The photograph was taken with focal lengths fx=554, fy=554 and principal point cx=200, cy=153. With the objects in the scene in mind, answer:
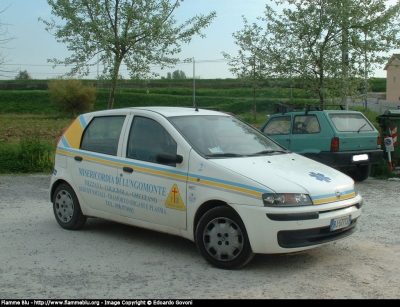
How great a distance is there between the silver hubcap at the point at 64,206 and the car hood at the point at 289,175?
8.58 feet

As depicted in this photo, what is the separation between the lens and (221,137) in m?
6.62

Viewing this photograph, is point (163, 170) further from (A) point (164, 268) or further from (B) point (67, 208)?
(B) point (67, 208)

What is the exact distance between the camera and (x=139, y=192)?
6.56m

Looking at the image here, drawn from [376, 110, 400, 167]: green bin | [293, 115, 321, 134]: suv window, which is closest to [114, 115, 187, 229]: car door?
[293, 115, 321, 134]: suv window

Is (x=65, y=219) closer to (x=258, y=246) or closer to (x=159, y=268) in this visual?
(x=159, y=268)

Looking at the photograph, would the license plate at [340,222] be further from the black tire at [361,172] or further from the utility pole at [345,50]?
the utility pole at [345,50]

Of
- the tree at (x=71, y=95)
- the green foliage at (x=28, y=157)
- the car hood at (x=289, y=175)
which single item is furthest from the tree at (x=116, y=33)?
the tree at (x=71, y=95)

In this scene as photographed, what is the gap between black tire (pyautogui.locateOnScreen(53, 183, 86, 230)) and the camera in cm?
755

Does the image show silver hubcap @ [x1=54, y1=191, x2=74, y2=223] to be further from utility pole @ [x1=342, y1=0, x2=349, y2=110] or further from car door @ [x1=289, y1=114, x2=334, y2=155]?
utility pole @ [x1=342, y1=0, x2=349, y2=110]

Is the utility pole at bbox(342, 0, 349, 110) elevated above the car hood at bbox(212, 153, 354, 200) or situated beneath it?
elevated above

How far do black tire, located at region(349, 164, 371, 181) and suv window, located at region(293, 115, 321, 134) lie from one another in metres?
1.50

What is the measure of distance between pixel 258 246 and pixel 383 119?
9.61 m

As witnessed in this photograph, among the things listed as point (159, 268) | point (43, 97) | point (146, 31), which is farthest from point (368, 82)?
point (43, 97)

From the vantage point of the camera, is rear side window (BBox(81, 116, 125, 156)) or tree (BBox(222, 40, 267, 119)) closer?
rear side window (BBox(81, 116, 125, 156))
